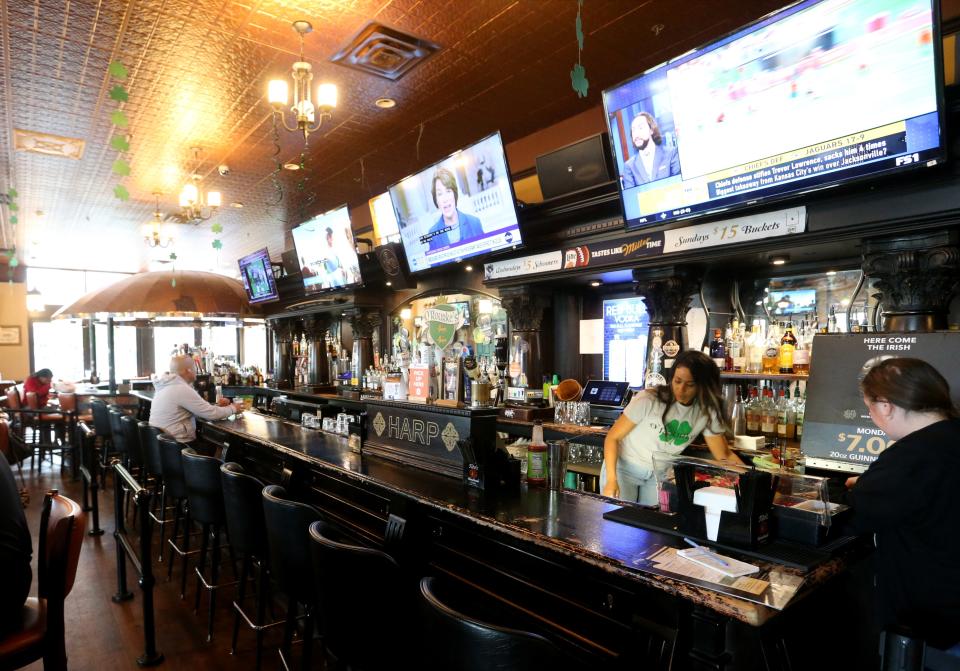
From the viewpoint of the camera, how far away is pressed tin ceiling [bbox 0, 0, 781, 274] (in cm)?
340

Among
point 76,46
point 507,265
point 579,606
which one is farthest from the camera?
point 507,265

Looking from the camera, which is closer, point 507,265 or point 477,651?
point 477,651

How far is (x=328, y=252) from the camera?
727 cm

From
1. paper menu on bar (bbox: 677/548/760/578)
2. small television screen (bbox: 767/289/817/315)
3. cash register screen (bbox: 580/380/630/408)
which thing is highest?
small television screen (bbox: 767/289/817/315)

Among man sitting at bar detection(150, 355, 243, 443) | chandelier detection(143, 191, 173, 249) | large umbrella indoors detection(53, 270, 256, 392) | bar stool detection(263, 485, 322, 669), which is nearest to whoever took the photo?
bar stool detection(263, 485, 322, 669)

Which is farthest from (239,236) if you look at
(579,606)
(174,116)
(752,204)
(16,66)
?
(579,606)

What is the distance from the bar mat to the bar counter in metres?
0.03

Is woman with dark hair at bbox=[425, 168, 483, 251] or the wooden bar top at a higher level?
woman with dark hair at bbox=[425, 168, 483, 251]

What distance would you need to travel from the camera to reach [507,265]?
5.24 metres

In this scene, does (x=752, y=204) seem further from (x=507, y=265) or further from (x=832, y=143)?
(x=507, y=265)

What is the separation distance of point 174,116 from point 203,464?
10.5 feet

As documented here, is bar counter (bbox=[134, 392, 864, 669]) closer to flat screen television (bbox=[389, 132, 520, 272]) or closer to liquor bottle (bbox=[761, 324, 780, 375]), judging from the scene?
A: liquor bottle (bbox=[761, 324, 780, 375])

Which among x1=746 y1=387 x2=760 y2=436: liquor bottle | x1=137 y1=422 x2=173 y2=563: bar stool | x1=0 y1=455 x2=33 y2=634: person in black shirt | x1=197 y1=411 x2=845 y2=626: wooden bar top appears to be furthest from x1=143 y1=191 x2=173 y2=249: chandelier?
x1=746 y1=387 x2=760 y2=436: liquor bottle

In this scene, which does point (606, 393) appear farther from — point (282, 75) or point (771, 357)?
point (282, 75)
